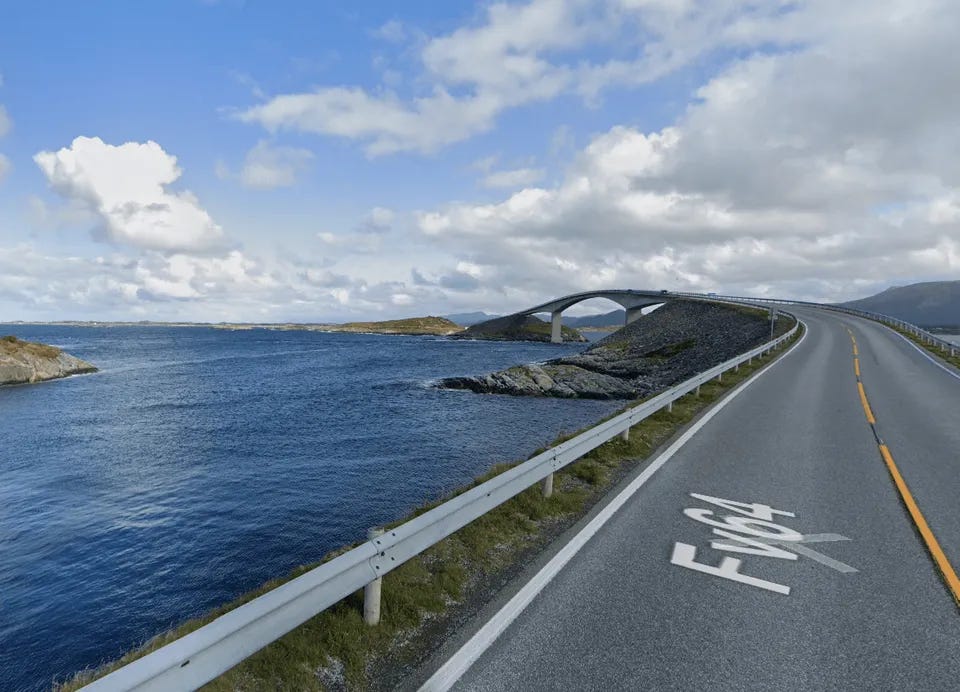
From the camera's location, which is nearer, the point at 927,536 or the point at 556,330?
the point at 927,536

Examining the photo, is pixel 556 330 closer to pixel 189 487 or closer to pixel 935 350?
pixel 935 350

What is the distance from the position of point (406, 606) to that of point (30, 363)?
182ft

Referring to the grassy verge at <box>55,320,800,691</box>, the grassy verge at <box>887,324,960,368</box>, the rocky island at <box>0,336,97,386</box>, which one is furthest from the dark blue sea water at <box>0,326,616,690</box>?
the grassy verge at <box>887,324,960,368</box>

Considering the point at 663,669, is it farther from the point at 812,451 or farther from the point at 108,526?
the point at 108,526

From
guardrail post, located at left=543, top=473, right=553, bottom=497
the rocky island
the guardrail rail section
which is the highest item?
the guardrail rail section

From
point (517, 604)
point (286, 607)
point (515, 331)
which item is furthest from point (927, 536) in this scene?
point (515, 331)

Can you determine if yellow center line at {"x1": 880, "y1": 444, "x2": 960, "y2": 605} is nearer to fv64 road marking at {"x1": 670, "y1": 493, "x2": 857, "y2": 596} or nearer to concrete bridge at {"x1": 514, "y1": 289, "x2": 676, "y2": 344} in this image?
fv64 road marking at {"x1": 670, "y1": 493, "x2": 857, "y2": 596}

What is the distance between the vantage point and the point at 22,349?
154 ft

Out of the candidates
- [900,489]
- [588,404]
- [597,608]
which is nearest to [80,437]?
[588,404]

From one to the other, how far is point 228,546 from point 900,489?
13.3m

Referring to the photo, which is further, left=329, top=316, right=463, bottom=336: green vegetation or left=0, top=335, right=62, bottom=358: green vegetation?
left=329, top=316, right=463, bottom=336: green vegetation

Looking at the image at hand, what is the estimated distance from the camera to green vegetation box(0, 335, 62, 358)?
150 ft

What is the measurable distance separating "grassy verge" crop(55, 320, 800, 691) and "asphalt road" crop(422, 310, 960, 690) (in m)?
0.57

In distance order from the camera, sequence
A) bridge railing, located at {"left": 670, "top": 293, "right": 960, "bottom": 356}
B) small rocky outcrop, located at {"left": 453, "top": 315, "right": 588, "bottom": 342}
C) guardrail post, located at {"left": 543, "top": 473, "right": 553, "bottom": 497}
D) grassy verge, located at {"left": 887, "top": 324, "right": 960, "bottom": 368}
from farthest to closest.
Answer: small rocky outcrop, located at {"left": 453, "top": 315, "right": 588, "bottom": 342}
bridge railing, located at {"left": 670, "top": 293, "right": 960, "bottom": 356}
grassy verge, located at {"left": 887, "top": 324, "right": 960, "bottom": 368}
guardrail post, located at {"left": 543, "top": 473, "right": 553, "bottom": 497}
